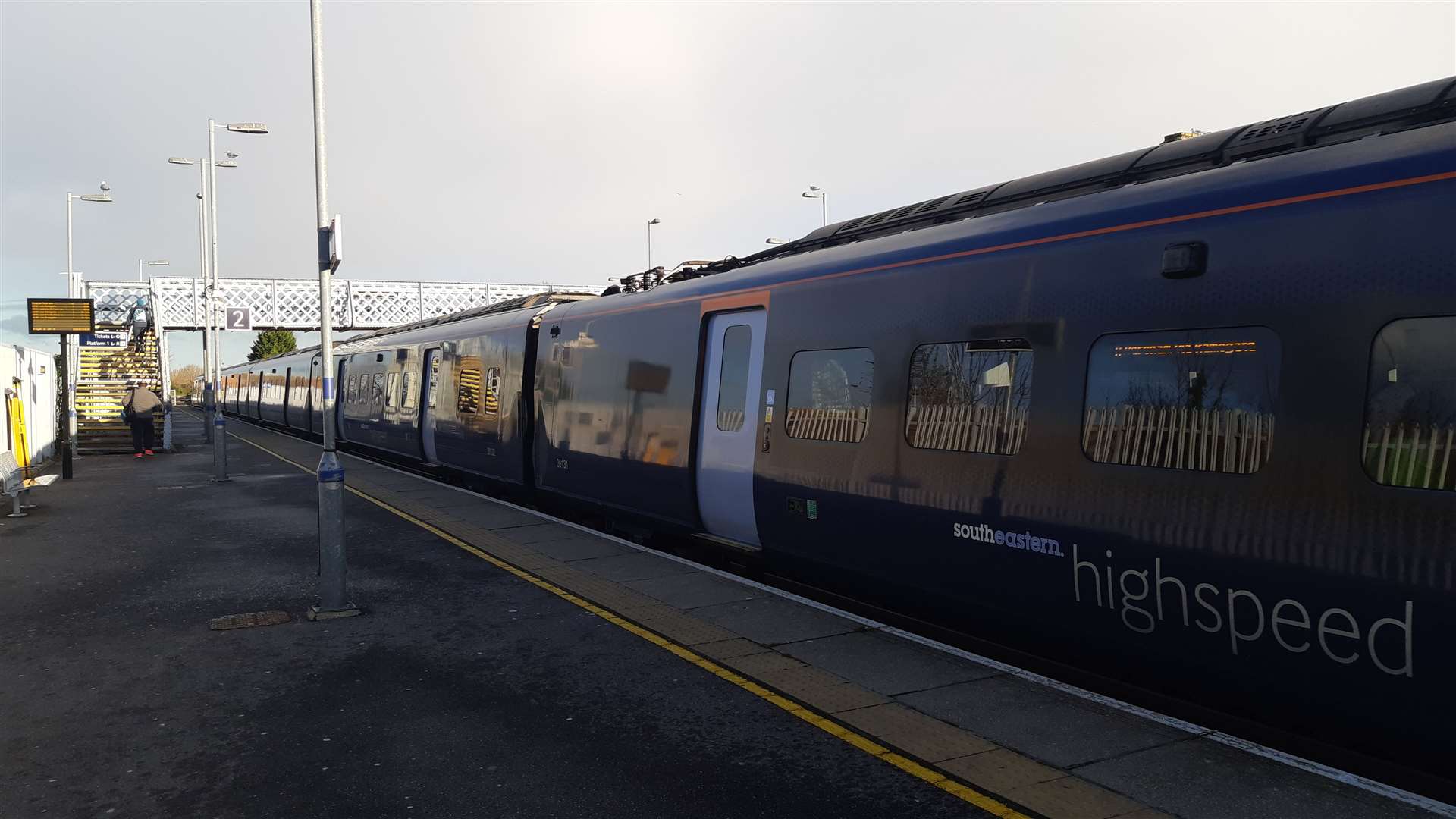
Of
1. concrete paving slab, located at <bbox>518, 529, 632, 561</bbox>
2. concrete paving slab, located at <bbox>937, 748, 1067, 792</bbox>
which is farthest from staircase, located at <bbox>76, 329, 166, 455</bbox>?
concrete paving slab, located at <bbox>937, 748, 1067, 792</bbox>

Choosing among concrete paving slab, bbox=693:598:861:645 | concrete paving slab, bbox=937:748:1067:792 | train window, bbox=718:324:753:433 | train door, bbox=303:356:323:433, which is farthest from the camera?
train door, bbox=303:356:323:433

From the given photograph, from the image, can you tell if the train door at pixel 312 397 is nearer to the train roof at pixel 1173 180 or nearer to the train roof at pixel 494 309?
the train roof at pixel 494 309

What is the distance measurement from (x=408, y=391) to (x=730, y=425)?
494 inches

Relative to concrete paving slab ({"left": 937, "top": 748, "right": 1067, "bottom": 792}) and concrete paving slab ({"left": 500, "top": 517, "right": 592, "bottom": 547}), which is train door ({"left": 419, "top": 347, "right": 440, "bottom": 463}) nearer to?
concrete paving slab ({"left": 500, "top": 517, "right": 592, "bottom": 547})

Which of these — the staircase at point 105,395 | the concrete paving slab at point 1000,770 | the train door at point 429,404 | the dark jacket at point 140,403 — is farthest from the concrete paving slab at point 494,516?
the staircase at point 105,395

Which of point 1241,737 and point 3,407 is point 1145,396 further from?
point 3,407

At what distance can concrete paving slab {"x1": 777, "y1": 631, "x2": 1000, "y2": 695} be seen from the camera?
5941mm

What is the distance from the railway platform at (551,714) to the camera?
445 centimetres

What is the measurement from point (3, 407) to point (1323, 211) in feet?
72.6

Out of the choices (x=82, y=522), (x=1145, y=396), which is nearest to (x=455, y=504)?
(x=82, y=522)

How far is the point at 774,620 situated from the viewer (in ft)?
24.4

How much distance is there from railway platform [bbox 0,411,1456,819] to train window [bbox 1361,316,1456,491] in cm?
144

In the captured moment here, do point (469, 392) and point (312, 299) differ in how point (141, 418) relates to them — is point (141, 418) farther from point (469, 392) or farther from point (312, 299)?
point (312, 299)

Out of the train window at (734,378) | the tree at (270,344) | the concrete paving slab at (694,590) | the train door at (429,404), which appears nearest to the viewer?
the concrete paving slab at (694,590)
